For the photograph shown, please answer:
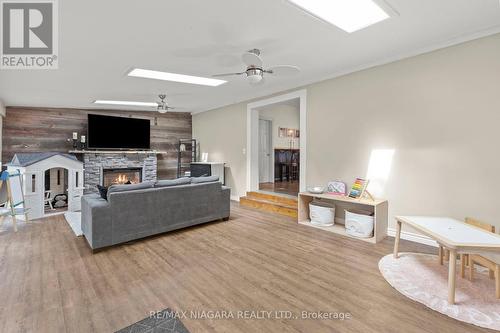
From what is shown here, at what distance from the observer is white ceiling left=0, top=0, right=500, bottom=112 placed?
2.20 metres

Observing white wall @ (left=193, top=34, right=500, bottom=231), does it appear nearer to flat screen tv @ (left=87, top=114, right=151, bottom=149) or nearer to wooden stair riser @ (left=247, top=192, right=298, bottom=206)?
wooden stair riser @ (left=247, top=192, right=298, bottom=206)

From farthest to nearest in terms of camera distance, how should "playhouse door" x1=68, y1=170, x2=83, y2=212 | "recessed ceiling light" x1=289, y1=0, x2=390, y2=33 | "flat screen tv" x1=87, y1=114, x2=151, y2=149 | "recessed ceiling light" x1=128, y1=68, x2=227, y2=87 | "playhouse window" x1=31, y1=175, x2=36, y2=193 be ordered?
1. "flat screen tv" x1=87, y1=114, x2=151, y2=149
2. "playhouse door" x1=68, y1=170, x2=83, y2=212
3. "playhouse window" x1=31, y1=175, x2=36, y2=193
4. "recessed ceiling light" x1=128, y1=68, x2=227, y2=87
5. "recessed ceiling light" x1=289, y1=0, x2=390, y2=33

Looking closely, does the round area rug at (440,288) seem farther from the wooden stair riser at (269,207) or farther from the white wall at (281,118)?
the white wall at (281,118)

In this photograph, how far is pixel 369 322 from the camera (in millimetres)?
1772

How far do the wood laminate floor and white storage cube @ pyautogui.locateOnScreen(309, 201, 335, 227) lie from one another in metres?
0.46

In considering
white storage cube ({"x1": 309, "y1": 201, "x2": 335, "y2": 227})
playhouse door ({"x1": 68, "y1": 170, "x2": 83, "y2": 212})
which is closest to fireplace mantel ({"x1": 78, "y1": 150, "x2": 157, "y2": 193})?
playhouse door ({"x1": 68, "y1": 170, "x2": 83, "y2": 212})

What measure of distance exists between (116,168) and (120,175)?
0.92 feet

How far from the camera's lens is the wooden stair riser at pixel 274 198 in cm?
486

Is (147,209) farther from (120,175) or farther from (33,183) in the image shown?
(120,175)

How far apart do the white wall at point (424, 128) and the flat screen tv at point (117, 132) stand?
4764 mm

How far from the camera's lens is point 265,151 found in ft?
25.0

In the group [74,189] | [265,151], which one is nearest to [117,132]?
[74,189]

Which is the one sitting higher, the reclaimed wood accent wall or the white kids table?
the reclaimed wood accent wall

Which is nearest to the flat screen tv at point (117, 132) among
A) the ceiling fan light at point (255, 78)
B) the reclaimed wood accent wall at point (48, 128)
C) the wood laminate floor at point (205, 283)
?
the reclaimed wood accent wall at point (48, 128)
